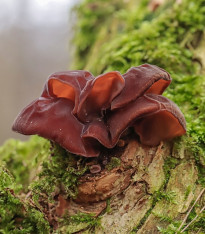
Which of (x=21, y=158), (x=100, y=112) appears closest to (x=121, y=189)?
(x=100, y=112)

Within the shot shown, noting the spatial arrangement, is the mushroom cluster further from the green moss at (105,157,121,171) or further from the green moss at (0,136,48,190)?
the green moss at (0,136,48,190)

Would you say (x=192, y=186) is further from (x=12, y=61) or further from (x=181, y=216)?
(x=12, y=61)

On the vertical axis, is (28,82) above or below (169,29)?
below

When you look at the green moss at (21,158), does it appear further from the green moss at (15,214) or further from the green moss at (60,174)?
the green moss at (15,214)

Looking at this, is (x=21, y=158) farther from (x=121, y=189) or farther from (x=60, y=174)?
(x=121, y=189)

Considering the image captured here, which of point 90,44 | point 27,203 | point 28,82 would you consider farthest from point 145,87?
point 28,82


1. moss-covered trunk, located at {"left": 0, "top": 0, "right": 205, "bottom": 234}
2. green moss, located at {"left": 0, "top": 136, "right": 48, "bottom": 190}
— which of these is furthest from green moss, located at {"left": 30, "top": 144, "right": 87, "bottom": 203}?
green moss, located at {"left": 0, "top": 136, "right": 48, "bottom": 190}

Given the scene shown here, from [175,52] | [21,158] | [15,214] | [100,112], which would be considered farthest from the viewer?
[21,158]

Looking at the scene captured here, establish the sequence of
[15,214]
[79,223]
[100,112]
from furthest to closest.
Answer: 1. [100,112]
2. [79,223]
3. [15,214]

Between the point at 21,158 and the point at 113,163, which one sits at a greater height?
the point at 113,163
